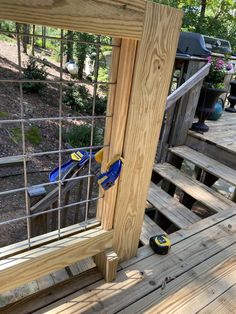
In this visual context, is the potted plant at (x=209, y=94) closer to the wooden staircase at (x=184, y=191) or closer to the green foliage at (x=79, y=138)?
the wooden staircase at (x=184, y=191)

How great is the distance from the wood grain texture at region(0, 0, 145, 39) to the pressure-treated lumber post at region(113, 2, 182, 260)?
2.9 inches

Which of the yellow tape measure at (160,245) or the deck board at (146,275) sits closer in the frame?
the deck board at (146,275)

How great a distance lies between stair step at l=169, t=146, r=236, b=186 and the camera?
8.23ft

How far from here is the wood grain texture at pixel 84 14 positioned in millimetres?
726

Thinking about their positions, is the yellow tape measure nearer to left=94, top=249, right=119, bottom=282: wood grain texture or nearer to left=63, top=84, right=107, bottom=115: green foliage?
left=94, top=249, right=119, bottom=282: wood grain texture

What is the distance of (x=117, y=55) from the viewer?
108 centimetres

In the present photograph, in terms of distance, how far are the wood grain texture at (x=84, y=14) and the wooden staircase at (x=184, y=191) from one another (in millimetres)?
1403

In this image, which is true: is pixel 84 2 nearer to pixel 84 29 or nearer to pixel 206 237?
pixel 84 29

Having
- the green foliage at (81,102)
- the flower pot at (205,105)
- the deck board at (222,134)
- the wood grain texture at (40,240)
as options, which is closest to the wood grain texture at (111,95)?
the wood grain texture at (40,240)

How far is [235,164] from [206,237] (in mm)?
1117

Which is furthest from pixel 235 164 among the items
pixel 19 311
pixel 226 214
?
pixel 19 311

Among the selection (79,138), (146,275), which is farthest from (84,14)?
(79,138)

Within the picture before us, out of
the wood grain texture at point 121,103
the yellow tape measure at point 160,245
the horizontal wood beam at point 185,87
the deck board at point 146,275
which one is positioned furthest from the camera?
the horizontal wood beam at point 185,87

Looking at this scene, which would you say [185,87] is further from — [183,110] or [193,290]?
[193,290]
